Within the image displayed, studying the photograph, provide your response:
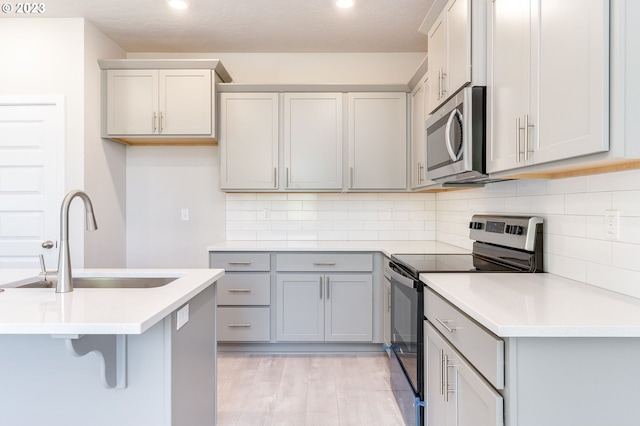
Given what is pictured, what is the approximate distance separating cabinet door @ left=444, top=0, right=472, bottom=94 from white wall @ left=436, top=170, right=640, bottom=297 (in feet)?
2.07

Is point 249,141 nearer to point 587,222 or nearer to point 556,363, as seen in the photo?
point 587,222

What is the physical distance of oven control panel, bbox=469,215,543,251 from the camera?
1.88 metres

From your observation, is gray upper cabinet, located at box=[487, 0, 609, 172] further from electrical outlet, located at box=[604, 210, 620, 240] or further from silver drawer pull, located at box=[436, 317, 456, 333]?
silver drawer pull, located at box=[436, 317, 456, 333]

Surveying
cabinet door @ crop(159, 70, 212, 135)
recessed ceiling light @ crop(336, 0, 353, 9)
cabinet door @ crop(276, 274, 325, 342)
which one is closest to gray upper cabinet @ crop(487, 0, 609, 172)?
recessed ceiling light @ crop(336, 0, 353, 9)

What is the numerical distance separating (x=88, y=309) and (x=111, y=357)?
24cm

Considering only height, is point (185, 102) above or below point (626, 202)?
above

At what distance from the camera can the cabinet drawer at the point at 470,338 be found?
3.66ft

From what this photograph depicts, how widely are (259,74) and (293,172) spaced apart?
106 cm

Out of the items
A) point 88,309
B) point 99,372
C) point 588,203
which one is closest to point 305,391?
point 99,372

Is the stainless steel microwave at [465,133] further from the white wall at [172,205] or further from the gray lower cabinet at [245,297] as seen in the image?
the white wall at [172,205]

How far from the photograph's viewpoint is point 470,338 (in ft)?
4.27

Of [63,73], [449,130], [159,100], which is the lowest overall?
[449,130]

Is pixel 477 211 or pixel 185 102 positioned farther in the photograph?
pixel 185 102

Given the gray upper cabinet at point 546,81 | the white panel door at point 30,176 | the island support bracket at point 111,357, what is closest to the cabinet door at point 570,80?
the gray upper cabinet at point 546,81
